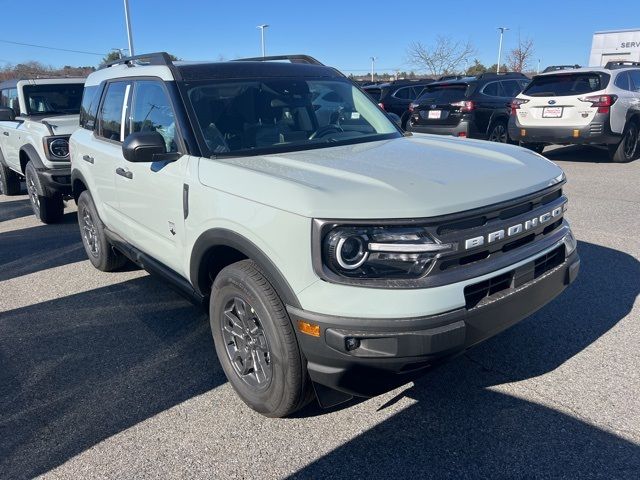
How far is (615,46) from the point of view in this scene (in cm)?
3100

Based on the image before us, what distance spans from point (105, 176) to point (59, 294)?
125 cm

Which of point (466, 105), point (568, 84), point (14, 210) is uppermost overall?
point (568, 84)

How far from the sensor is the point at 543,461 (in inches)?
97.8

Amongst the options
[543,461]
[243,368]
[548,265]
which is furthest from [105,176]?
[543,461]

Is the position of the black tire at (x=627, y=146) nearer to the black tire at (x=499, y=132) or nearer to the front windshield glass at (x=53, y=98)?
the black tire at (x=499, y=132)

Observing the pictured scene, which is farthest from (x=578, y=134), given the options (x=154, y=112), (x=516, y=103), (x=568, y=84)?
(x=154, y=112)

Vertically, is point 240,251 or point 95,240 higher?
point 240,251

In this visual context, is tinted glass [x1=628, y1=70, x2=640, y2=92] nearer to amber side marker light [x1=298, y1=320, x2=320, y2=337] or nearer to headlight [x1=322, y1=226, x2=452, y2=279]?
headlight [x1=322, y1=226, x2=452, y2=279]

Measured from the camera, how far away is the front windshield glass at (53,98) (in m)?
8.08

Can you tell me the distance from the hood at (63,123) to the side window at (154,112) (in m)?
3.23

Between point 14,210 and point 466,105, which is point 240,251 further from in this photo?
point 466,105

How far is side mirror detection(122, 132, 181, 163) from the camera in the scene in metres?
3.09

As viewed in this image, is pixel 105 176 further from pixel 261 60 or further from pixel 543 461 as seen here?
pixel 543 461

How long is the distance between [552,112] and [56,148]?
8.31 metres
